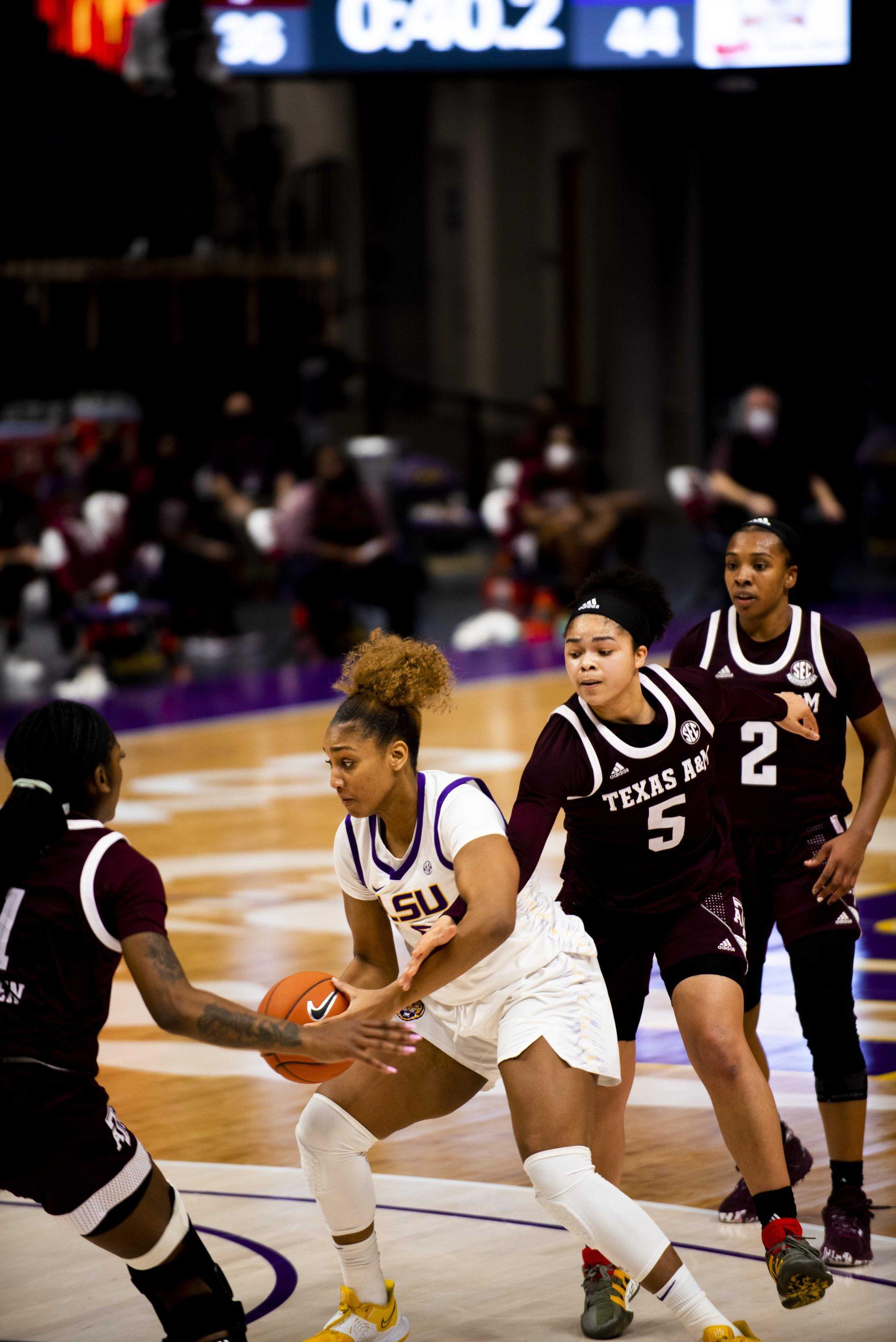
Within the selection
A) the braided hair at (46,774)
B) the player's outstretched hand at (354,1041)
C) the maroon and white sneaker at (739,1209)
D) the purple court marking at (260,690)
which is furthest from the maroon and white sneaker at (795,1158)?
the purple court marking at (260,690)

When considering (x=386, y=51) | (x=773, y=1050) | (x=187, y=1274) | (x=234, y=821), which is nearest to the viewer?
(x=187, y=1274)

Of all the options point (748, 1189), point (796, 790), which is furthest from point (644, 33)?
point (748, 1189)

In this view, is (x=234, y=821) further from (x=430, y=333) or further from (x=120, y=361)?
(x=430, y=333)

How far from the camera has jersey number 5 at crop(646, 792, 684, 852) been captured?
13.3ft

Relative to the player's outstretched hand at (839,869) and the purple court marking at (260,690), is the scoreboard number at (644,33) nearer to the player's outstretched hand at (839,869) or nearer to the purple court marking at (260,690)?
the purple court marking at (260,690)

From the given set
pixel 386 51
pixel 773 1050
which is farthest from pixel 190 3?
pixel 773 1050

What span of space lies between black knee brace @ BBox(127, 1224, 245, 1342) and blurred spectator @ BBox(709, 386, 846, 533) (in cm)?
1084

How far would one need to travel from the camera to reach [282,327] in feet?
72.1

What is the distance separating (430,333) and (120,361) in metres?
4.92

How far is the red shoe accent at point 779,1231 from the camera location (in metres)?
3.73

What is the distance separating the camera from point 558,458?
52.1ft

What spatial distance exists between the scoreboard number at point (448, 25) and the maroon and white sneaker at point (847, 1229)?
912 centimetres

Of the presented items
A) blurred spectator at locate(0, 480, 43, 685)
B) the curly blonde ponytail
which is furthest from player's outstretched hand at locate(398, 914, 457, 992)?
blurred spectator at locate(0, 480, 43, 685)

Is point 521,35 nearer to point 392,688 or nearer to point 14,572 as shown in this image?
point 14,572
